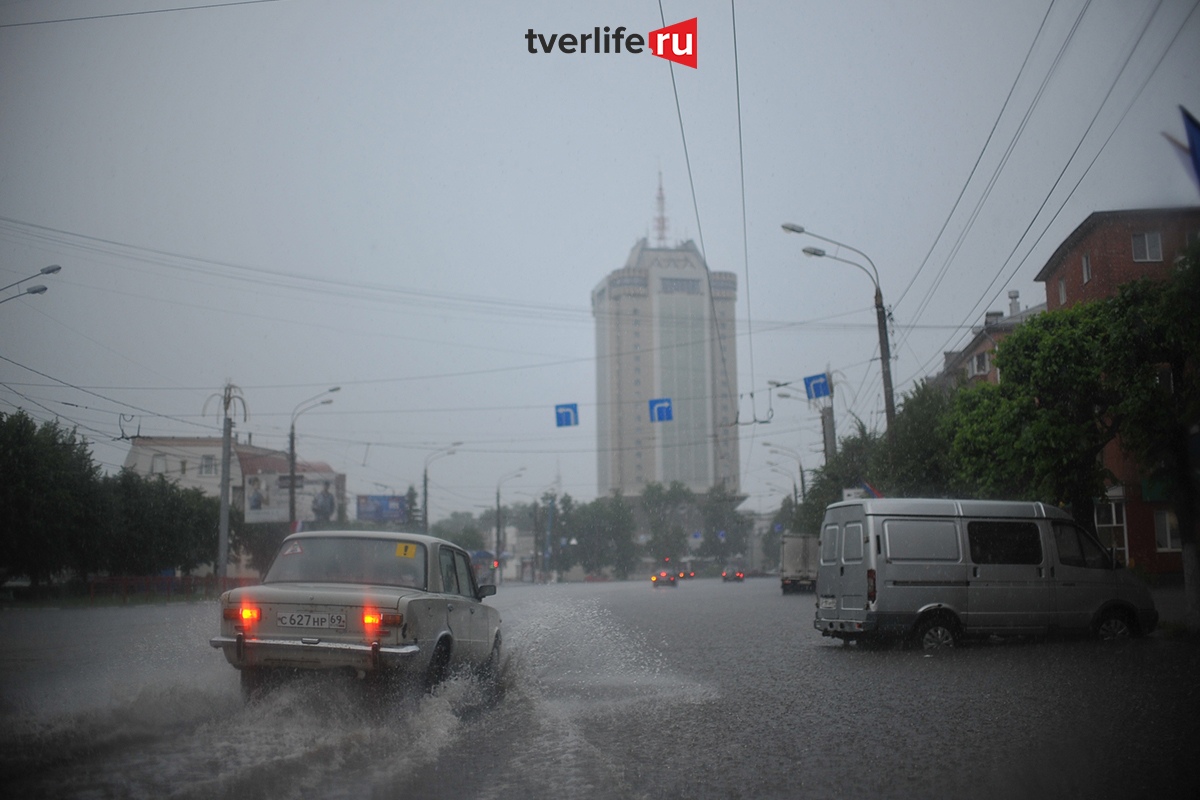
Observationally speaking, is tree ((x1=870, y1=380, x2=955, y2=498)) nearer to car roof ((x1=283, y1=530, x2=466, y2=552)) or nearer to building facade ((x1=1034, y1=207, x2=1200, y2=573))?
building facade ((x1=1034, y1=207, x2=1200, y2=573))

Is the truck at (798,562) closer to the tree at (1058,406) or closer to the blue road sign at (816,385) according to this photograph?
the blue road sign at (816,385)

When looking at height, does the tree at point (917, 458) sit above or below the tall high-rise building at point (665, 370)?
below

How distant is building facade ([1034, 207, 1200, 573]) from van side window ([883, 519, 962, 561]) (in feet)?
8.54

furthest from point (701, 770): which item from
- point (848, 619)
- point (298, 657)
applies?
point (848, 619)

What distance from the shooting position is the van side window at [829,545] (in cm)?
1630

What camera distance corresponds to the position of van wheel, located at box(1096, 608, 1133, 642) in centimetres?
1546

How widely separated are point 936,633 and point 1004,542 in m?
1.63

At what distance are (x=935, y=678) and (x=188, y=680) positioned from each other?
7343 millimetres

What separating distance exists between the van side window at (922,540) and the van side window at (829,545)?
1178 mm

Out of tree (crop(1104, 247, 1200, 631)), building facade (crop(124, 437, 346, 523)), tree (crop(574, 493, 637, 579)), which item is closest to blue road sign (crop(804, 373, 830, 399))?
tree (crop(1104, 247, 1200, 631))

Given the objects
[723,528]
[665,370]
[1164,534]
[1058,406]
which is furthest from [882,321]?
[723,528]

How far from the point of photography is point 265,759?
662cm

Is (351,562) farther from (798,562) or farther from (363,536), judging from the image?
(798,562)

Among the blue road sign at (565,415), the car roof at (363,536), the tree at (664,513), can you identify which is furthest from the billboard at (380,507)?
the car roof at (363,536)
